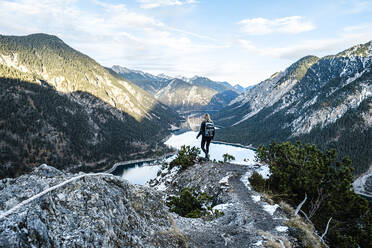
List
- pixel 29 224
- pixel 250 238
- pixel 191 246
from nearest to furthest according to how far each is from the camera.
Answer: pixel 29 224, pixel 191 246, pixel 250 238


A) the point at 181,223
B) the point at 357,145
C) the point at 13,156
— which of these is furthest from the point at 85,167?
the point at 357,145

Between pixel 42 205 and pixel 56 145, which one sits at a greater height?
pixel 42 205

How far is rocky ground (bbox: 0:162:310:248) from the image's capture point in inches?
186

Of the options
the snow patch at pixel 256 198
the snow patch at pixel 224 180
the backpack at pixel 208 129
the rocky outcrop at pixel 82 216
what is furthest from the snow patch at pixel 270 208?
the rocky outcrop at pixel 82 216

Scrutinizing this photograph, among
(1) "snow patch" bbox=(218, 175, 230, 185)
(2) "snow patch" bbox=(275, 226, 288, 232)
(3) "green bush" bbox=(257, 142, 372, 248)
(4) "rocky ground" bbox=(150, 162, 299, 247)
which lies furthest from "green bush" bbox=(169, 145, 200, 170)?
(2) "snow patch" bbox=(275, 226, 288, 232)

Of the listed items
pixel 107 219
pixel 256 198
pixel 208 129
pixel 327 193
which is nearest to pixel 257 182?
pixel 256 198

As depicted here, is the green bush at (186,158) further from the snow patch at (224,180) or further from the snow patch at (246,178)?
the snow patch at (246,178)

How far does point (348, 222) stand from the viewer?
61.1 feet

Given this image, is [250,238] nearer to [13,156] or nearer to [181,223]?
[181,223]

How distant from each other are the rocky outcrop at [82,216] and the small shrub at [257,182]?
13301 mm

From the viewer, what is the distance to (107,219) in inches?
254

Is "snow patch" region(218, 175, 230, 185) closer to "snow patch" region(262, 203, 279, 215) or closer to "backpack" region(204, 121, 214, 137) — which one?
"backpack" region(204, 121, 214, 137)

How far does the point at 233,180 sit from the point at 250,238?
11.4 m

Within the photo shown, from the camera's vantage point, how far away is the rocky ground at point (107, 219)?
4.73m
